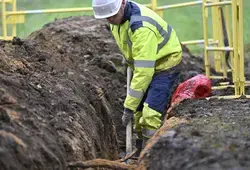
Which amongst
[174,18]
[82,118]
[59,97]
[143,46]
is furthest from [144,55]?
[174,18]

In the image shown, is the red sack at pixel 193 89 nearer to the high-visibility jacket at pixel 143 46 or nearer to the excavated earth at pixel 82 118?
the excavated earth at pixel 82 118

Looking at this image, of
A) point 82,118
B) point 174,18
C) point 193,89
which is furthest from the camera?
point 174,18

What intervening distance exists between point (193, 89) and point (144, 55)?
7.71 feet

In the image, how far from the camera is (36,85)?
7.75 m

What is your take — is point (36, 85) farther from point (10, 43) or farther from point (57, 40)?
point (57, 40)

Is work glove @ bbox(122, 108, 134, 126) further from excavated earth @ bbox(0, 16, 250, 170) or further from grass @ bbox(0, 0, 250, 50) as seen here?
grass @ bbox(0, 0, 250, 50)

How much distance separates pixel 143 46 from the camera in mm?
8492

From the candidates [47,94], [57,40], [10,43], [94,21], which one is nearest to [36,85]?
[47,94]

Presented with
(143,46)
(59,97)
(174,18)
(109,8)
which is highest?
(109,8)

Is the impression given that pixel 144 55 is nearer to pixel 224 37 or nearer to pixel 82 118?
pixel 82 118

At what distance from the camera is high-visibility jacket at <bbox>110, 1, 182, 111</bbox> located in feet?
27.9

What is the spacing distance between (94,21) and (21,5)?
8.96m

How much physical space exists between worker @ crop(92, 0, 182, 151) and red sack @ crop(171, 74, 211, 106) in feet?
3.71

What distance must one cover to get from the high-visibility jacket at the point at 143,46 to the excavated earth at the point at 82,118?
556mm
